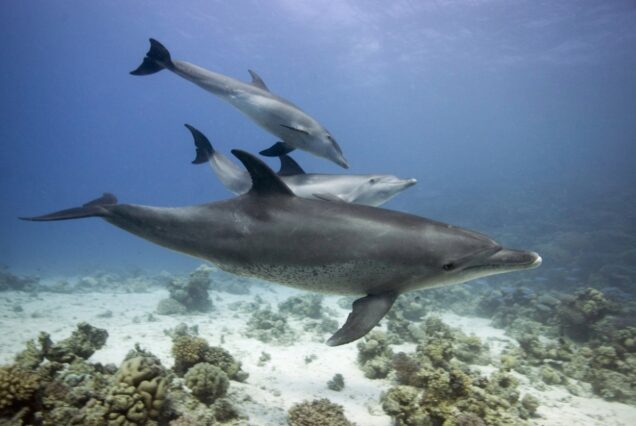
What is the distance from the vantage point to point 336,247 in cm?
372

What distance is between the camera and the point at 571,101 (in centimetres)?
7450

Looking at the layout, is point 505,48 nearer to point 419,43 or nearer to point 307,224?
point 419,43

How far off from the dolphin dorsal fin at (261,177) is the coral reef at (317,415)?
114 inches

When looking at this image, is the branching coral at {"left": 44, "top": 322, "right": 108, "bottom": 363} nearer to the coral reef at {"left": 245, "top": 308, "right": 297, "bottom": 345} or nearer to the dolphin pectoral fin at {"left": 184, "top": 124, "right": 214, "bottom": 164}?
the dolphin pectoral fin at {"left": 184, "top": 124, "right": 214, "bottom": 164}

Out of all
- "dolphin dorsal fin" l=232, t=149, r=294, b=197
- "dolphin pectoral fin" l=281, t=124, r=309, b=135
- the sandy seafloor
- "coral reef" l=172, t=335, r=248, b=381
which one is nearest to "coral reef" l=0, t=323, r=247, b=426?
"coral reef" l=172, t=335, r=248, b=381

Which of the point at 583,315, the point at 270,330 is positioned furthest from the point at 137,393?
the point at 583,315

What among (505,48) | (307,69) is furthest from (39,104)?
(505,48)

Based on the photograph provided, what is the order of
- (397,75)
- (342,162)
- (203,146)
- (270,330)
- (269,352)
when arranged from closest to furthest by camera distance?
(342,162) < (203,146) < (269,352) < (270,330) < (397,75)

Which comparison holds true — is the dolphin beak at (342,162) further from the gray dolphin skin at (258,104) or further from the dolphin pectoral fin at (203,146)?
the dolphin pectoral fin at (203,146)

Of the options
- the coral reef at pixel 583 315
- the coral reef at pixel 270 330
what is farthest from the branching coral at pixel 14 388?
the coral reef at pixel 583 315

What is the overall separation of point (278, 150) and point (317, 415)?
13.4ft

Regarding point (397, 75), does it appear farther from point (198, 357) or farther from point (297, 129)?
point (198, 357)

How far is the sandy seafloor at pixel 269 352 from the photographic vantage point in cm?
561

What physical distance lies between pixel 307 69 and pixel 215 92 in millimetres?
69350
